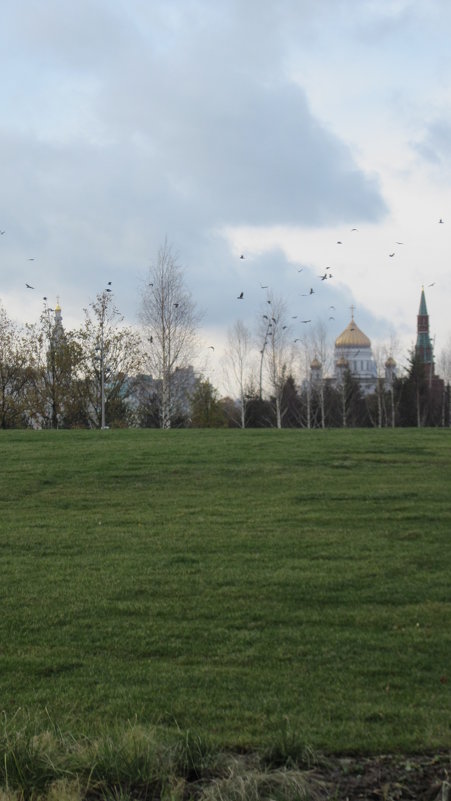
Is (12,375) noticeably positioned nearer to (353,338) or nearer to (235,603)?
(235,603)

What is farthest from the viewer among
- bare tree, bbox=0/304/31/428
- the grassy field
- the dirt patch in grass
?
bare tree, bbox=0/304/31/428

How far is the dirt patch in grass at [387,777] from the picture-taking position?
402 cm

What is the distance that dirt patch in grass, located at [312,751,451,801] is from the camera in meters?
4.02

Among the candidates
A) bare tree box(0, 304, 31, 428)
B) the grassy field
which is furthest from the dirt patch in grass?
bare tree box(0, 304, 31, 428)

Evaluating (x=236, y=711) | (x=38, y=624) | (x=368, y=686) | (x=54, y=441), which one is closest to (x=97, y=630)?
(x=38, y=624)

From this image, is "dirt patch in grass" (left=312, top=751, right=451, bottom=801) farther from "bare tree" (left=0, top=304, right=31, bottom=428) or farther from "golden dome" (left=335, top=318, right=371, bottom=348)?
"golden dome" (left=335, top=318, right=371, bottom=348)

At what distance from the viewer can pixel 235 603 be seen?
7301mm

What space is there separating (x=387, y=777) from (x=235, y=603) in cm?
316

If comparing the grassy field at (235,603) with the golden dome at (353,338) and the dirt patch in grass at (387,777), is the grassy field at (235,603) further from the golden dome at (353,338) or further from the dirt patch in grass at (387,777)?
the golden dome at (353,338)

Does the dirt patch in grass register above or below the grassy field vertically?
below

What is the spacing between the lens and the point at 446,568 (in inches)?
331

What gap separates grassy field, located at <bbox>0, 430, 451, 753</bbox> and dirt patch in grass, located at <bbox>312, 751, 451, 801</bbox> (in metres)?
0.19

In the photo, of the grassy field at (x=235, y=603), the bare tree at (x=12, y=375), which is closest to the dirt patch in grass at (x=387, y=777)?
the grassy field at (x=235, y=603)

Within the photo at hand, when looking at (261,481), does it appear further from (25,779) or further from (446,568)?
(25,779)
